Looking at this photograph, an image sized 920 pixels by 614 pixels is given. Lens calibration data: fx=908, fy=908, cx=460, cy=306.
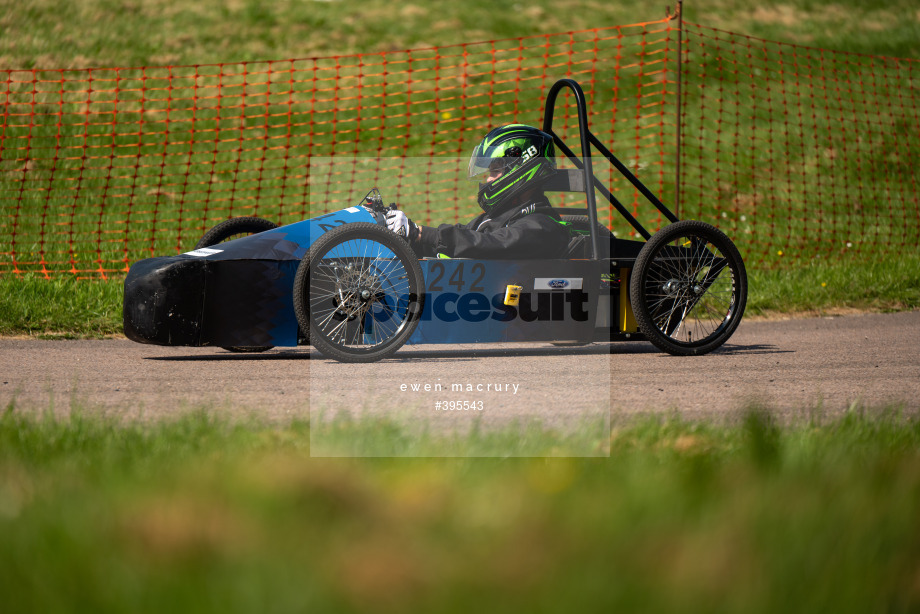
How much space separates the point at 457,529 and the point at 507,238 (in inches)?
138

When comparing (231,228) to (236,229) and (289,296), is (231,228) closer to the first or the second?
(236,229)

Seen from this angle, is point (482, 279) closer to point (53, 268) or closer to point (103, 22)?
point (53, 268)

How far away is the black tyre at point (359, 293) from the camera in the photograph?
4805 mm

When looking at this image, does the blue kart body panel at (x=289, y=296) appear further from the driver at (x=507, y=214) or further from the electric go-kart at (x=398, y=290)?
the driver at (x=507, y=214)

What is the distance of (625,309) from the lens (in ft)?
18.6

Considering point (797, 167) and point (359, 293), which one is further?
point (797, 167)

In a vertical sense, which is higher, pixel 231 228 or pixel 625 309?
pixel 231 228

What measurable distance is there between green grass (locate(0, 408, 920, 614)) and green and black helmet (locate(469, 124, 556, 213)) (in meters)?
3.03

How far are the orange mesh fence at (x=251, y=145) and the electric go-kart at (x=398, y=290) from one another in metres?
→ 5.06

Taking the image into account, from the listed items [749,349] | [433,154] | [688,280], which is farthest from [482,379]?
[433,154]

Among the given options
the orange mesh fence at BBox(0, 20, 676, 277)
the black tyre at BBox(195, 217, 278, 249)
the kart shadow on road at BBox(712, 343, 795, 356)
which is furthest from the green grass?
the orange mesh fence at BBox(0, 20, 676, 277)

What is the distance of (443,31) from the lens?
2328cm

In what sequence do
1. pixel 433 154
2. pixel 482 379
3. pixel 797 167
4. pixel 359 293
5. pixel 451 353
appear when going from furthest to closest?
pixel 433 154 < pixel 797 167 < pixel 451 353 < pixel 359 293 < pixel 482 379

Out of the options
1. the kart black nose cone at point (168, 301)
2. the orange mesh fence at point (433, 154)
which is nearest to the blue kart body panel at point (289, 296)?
the kart black nose cone at point (168, 301)
